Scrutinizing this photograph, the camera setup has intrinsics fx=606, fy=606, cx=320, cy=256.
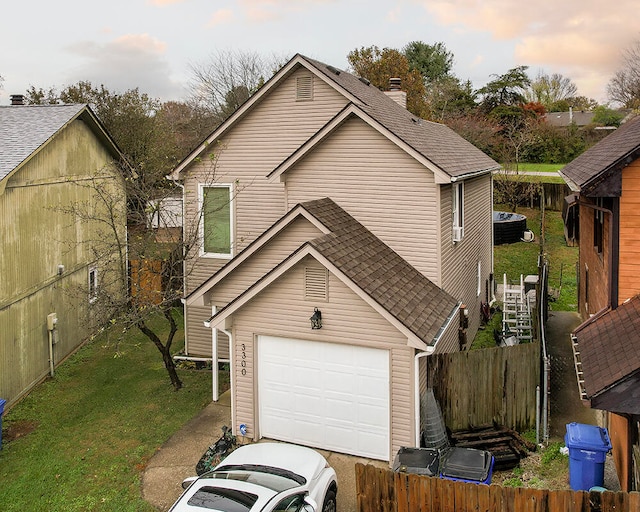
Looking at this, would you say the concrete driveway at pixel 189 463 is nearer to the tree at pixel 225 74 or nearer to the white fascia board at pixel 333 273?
the white fascia board at pixel 333 273

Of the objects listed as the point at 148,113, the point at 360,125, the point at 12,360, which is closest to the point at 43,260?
the point at 12,360

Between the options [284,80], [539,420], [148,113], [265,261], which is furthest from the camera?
[148,113]

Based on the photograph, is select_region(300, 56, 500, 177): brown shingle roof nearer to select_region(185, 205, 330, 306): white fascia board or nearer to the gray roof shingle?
select_region(185, 205, 330, 306): white fascia board

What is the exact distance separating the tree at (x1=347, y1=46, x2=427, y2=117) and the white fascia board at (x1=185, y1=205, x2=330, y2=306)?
35.7 metres

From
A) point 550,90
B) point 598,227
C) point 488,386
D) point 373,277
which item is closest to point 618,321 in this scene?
point 488,386

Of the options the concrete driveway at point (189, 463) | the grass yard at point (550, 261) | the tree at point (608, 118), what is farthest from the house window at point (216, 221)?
the tree at point (608, 118)

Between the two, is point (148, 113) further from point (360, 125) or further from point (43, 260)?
point (360, 125)

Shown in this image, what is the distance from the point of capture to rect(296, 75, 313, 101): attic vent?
16250mm

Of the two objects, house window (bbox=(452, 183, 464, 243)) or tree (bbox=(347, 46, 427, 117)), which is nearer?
house window (bbox=(452, 183, 464, 243))

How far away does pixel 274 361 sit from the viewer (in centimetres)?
1248

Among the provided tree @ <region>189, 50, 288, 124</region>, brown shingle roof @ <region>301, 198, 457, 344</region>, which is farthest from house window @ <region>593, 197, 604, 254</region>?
tree @ <region>189, 50, 288, 124</region>

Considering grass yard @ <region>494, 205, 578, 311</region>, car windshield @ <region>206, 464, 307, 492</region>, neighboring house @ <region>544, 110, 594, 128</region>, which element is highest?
neighboring house @ <region>544, 110, 594, 128</region>

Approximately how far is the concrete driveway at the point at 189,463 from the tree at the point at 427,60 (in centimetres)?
5722

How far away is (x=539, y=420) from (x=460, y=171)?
244 inches
